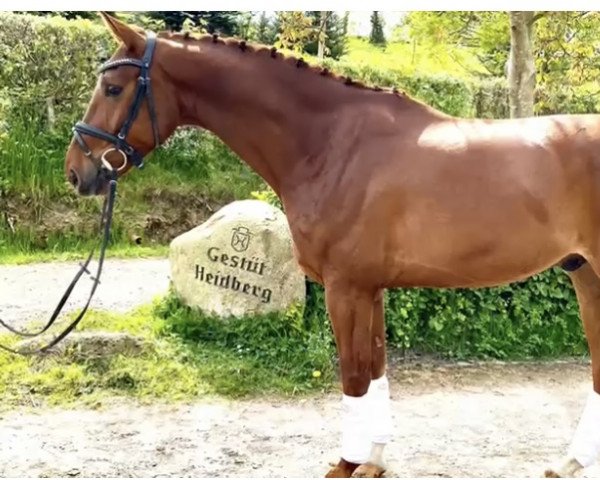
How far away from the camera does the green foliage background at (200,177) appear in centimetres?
598

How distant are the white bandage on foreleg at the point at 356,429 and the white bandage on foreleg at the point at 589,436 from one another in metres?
1.10

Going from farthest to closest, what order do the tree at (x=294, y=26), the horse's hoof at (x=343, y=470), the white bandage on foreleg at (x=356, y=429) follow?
the tree at (x=294, y=26), the horse's hoof at (x=343, y=470), the white bandage on foreleg at (x=356, y=429)

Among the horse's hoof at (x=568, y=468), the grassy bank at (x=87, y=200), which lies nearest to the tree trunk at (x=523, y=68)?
the horse's hoof at (x=568, y=468)

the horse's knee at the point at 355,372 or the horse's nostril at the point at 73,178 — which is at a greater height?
the horse's nostril at the point at 73,178

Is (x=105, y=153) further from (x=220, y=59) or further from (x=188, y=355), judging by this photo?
(x=188, y=355)

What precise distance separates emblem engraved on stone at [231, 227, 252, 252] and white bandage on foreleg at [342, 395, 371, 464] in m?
2.52

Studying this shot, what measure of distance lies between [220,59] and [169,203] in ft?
24.9

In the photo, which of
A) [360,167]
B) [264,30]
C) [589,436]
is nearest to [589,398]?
[589,436]

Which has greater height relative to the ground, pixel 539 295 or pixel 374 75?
pixel 374 75

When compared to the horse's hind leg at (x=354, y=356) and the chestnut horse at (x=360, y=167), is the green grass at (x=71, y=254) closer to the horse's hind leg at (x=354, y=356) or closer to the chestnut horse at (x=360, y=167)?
the chestnut horse at (x=360, y=167)

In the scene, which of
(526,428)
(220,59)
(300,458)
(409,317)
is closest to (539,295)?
(409,317)

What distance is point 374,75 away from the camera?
11.7m

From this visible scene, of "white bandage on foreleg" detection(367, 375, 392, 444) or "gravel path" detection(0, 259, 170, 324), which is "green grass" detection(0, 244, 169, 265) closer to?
"gravel path" detection(0, 259, 170, 324)

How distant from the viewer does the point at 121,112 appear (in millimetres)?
3285
